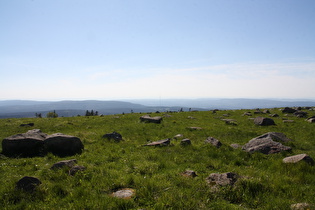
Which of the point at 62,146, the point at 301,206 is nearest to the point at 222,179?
the point at 301,206

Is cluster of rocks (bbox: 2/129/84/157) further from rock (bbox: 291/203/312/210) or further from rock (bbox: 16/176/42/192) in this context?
rock (bbox: 291/203/312/210)

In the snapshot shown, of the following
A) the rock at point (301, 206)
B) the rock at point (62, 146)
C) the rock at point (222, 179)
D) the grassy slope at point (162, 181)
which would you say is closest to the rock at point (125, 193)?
the grassy slope at point (162, 181)

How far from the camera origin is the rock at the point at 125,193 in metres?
7.95

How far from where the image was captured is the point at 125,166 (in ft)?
38.8

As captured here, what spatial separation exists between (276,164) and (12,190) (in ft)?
45.8

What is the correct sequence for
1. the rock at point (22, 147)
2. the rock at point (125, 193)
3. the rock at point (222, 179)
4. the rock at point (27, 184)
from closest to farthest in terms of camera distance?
1. the rock at point (125, 193)
2. the rock at point (222, 179)
3. the rock at point (27, 184)
4. the rock at point (22, 147)

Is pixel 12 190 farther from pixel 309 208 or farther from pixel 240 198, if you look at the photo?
pixel 309 208

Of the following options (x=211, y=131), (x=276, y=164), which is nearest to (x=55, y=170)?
(x=276, y=164)

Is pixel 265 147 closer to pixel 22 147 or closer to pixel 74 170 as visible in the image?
pixel 74 170

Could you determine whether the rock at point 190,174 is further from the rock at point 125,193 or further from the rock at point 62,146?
the rock at point 62,146

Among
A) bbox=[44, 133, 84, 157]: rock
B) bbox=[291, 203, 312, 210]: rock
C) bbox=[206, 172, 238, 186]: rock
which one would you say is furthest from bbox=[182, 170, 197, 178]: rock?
bbox=[44, 133, 84, 157]: rock

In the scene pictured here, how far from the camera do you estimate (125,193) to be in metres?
8.23

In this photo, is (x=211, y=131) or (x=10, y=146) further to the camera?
(x=211, y=131)

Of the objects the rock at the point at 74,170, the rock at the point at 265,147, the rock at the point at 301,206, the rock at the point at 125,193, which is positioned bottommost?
the rock at the point at 125,193
